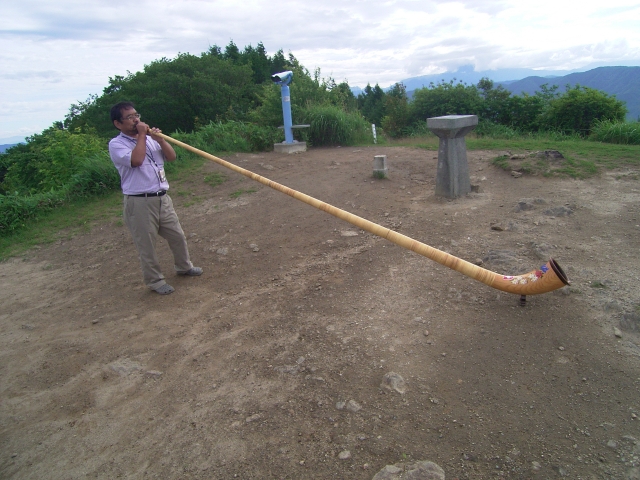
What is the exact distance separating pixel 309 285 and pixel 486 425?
2.03 meters

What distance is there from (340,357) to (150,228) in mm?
2227

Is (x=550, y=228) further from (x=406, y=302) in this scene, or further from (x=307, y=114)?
(x=307, y=114)

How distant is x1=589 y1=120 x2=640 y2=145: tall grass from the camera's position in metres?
8.70

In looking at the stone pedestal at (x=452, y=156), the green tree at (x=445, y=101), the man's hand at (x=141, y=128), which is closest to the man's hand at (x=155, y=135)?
the man's hand at (x=141, y=128)

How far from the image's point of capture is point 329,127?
1052 centimetres

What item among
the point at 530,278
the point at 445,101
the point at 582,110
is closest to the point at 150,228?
the point at 530,278

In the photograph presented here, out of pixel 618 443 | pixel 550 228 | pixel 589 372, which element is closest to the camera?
pixel 618 443

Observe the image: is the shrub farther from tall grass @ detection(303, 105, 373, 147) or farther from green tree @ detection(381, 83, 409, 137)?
green tree @ detection(381, 83, 409, 137)

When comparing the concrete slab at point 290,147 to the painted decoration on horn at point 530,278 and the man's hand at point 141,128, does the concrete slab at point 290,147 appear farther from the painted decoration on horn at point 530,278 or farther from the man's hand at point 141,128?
the painted decoration on horn at point 530,278

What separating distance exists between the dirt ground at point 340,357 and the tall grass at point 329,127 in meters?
5.69

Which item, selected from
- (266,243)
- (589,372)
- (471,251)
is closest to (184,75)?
(266,243)

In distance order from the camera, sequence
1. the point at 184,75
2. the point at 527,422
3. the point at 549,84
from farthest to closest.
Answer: the point at 184,75 → the point at 549,84 → the point at 527,422

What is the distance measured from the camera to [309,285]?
3.98 meters

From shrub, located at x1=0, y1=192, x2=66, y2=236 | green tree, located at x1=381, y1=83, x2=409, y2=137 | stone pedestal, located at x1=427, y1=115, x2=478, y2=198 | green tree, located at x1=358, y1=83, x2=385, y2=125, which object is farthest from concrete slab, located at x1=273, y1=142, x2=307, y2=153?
green tree, located at x1=358, y1=83, x2=385, y2=125
